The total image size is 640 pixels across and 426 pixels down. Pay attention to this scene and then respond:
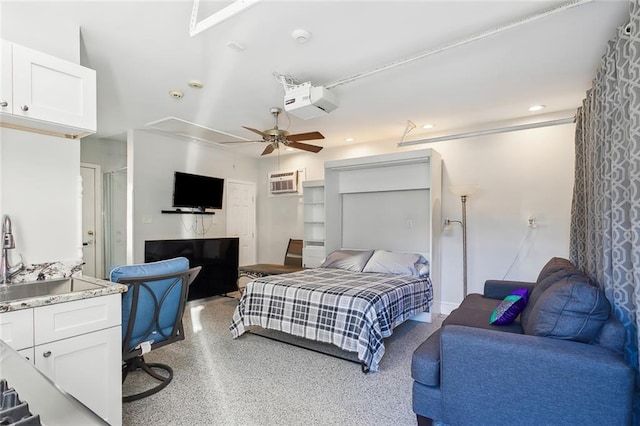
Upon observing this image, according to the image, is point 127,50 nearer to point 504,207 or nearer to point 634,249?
point 634,249

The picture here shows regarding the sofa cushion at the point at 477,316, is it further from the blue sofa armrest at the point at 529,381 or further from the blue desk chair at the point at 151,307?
the blue desk chair at the point at 151,307

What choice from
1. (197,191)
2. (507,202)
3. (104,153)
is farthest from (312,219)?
(104,153)

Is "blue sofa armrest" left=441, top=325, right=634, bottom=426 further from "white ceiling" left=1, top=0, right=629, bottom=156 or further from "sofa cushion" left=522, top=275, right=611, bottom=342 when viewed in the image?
"white ceiling" left=1, top=0, right=629, bottom=156

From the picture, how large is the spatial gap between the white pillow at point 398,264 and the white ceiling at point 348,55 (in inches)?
74.4

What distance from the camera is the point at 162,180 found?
514cm

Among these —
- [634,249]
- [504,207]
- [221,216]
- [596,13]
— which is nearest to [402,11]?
[596,13]

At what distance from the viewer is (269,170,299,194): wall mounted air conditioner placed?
6359 mm

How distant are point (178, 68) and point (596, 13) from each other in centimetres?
314

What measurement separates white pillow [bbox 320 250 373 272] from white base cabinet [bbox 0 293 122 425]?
3262 millimetres

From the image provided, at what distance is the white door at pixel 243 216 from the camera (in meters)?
6.25

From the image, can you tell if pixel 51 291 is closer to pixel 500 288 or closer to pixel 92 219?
pixel 500 288

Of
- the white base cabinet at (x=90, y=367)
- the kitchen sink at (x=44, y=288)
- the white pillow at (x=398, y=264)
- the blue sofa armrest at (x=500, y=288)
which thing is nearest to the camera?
the white base cabinet at (x=90, y=367)

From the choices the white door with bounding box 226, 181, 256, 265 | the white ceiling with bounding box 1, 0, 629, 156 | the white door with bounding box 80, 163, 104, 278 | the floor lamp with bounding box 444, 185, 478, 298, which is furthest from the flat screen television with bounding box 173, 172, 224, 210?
the floor lamp with bounding box 444, 185, 478, 298

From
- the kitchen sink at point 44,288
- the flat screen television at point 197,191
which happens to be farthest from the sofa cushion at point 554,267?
the flat screen television at point 197,191
